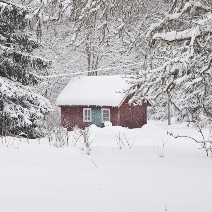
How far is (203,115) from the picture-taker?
2081 cm

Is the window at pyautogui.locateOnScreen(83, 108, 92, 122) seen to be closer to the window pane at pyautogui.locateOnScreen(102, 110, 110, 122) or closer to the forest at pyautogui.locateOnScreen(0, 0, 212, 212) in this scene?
the window pane at pyautogui.locateOnScreen(102, 110, 110, 122)

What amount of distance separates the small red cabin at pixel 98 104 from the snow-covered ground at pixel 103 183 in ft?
57.6

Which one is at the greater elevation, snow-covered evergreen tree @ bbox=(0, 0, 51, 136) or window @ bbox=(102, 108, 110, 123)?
snow-covered evergreen tree @ bbox=(0, 0, 51, 136)

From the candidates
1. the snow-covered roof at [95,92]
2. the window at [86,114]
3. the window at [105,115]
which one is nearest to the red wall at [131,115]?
the window at [105,115]

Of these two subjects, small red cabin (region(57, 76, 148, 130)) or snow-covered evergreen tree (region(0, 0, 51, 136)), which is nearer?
snow-covered evergreen tree (region(0, 0, 51, 136))

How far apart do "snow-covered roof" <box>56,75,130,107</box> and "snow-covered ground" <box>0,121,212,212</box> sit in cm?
1757

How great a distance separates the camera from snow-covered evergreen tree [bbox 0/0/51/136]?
42.9 feet

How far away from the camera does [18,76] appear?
14.1 m

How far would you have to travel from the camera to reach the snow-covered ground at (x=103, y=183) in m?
3.33

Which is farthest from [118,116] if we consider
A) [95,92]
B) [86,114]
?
[86,114]

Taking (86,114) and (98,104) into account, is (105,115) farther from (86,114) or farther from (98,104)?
(86,114)

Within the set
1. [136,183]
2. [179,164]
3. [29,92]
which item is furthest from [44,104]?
[136,183]

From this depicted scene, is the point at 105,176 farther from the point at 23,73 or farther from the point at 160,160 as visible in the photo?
the point at 23,73

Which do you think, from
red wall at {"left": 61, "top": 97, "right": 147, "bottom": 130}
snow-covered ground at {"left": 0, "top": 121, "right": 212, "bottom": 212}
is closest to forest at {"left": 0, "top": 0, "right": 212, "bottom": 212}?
snow-covered ground at {"left": 0, "top": 121, "right": 212, "bottom": 212}
